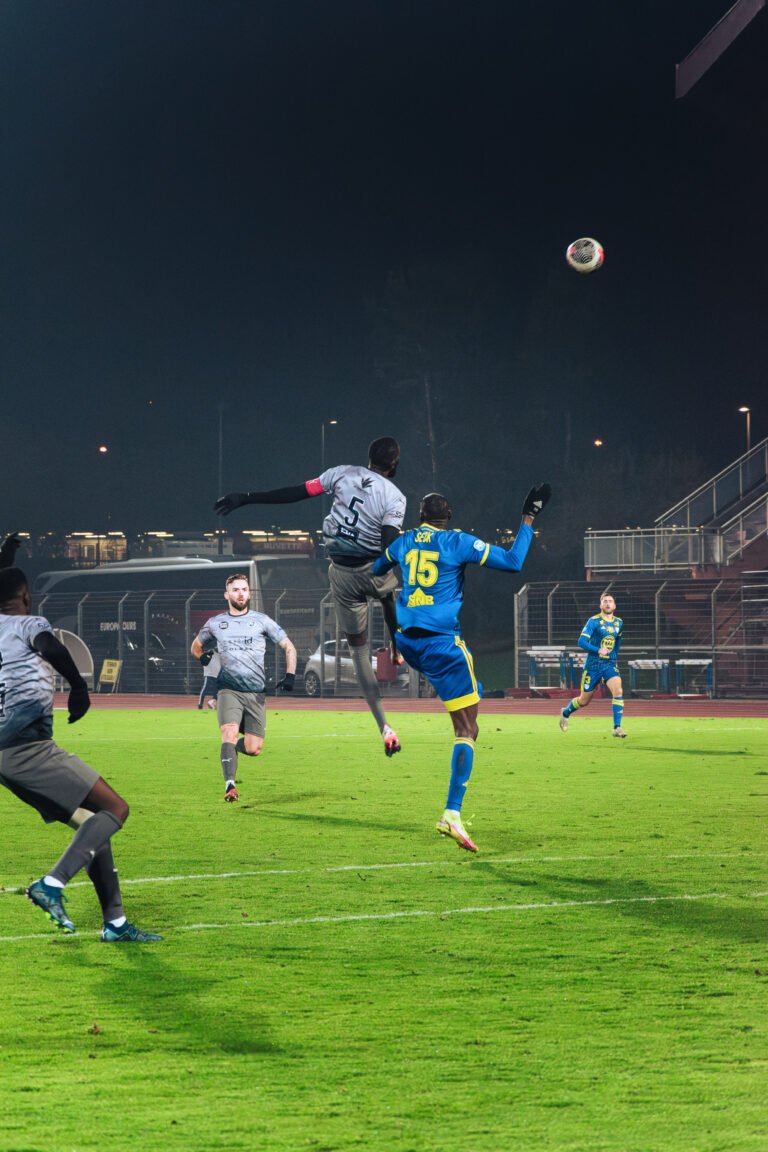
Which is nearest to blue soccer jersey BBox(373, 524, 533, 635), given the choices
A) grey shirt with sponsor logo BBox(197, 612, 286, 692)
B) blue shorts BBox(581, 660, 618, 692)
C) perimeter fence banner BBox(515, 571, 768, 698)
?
grey shirt with sponsor logo BBox(197, 612, 286, 692)

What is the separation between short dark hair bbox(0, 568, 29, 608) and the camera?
726 cm

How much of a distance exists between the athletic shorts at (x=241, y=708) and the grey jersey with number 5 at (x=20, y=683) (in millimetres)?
6506

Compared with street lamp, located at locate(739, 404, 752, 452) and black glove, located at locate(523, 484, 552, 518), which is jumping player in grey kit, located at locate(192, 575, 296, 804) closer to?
black glove, located at locate(523, 484, 552, 518)

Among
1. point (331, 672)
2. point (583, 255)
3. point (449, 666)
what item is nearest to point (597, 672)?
point (583, 255)

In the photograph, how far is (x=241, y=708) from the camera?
542 inches

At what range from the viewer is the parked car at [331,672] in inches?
1602

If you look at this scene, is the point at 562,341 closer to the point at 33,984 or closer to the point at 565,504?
the point at 565,504

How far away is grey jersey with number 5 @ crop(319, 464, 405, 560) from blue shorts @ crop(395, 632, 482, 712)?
1354mm

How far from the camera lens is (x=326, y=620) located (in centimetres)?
4134

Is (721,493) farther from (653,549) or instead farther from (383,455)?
(383,455)

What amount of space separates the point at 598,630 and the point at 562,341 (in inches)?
1537

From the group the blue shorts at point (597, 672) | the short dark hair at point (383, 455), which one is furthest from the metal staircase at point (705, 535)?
the short dark hair at point (383, 455)

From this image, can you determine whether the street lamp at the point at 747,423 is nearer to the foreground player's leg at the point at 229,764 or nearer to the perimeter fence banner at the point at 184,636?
the perimeter fence banner at the point at 184,636

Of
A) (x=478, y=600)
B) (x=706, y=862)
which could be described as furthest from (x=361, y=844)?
(x=478, y=600)
